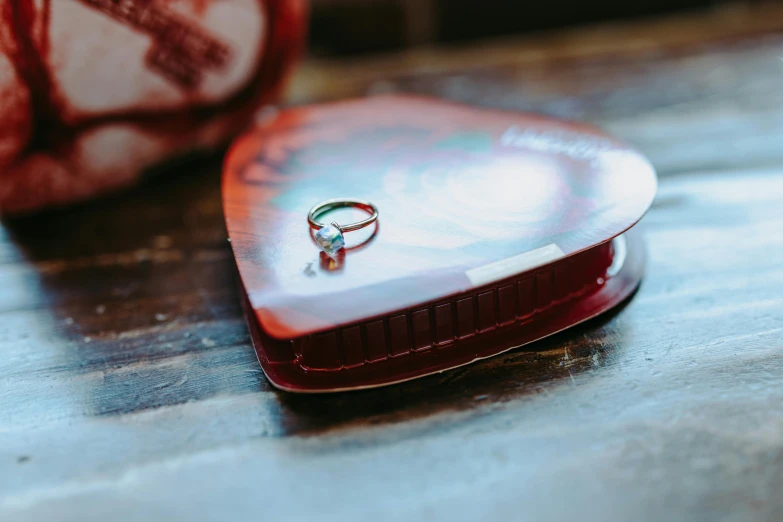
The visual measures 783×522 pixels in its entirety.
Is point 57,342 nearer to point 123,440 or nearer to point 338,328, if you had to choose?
point 123,440

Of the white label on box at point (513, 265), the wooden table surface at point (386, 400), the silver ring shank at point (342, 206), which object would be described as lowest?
the wooden table surface at point (386, 400)

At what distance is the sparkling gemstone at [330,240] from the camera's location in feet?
1.95

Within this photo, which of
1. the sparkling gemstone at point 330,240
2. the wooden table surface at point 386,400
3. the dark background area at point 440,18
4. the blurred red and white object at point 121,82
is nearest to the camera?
the wooden table surface at point 386,400

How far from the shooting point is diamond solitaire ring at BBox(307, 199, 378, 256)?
1.95ft

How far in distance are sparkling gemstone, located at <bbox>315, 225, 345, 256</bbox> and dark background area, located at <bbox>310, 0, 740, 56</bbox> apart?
762 mm

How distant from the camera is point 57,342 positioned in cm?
66

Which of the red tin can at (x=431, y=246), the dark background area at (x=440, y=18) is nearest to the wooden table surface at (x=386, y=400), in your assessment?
the red tin can at (x=431, y=246)

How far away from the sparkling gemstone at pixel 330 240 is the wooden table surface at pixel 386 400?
0.40 feet

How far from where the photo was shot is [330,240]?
59cm

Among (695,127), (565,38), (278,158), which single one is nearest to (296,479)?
(278,158)

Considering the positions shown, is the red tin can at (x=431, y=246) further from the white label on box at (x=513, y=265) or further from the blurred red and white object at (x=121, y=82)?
the blurred red and white object at (x=121, y=82)

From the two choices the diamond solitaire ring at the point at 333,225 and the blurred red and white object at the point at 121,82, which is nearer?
the diamond solitaire ring at the point at 333,225

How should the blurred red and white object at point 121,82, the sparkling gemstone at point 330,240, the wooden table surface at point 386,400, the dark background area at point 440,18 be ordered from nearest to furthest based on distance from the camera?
the wooden table surface at point 386,400, the sparkling gemstone at point 330,240, the blurred red and white object at point 121,82, the dark background area at point 440,18

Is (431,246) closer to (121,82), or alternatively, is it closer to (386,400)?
(386,400)
